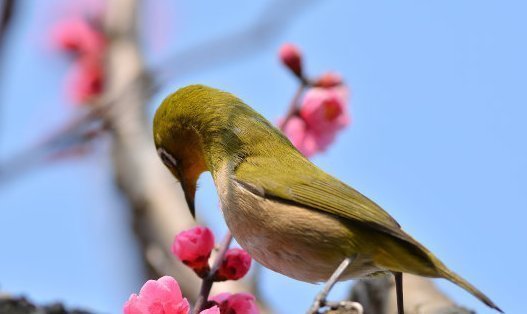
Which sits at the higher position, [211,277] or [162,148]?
[162,148]

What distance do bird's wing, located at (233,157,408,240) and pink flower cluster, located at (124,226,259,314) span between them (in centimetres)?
34

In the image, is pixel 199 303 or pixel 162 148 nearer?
pixel 199 303

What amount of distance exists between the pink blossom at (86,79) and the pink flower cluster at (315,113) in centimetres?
296

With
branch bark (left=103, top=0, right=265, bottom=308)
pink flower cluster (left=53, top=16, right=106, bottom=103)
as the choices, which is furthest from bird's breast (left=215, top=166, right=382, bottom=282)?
pink flower cluster (left=53, top=16, right=106, bottom=103)

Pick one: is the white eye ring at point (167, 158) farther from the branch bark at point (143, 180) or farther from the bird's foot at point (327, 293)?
the branch bark at point (143, 180)

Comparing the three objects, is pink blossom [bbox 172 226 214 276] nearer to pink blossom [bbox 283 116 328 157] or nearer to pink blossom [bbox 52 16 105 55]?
pink blossom [bbox 283 116 328 157]

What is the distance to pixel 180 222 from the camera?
19.6ft

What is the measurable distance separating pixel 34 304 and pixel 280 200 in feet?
4.17

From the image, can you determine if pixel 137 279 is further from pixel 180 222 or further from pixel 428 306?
pixel 428 306

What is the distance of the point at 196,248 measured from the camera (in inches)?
123

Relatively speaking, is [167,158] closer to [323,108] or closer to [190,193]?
[190,193]

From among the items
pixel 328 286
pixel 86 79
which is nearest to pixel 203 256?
pixel 328 286

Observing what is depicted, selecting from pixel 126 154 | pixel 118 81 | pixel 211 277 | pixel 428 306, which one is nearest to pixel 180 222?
pixel 126 154

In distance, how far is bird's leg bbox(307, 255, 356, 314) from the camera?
2.86 meters
